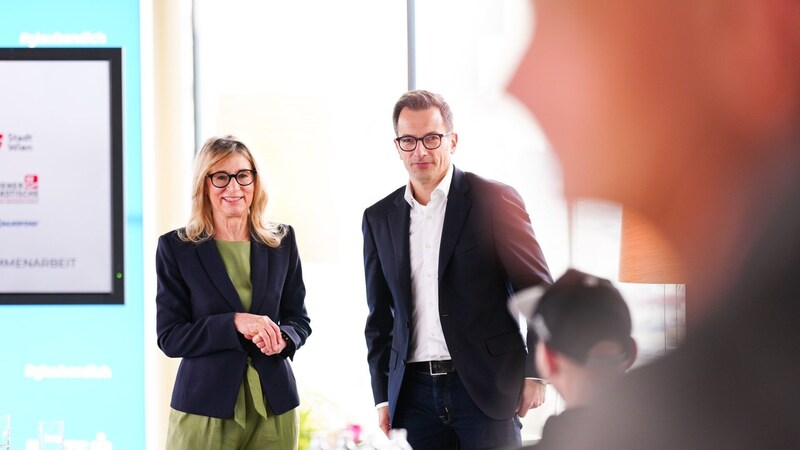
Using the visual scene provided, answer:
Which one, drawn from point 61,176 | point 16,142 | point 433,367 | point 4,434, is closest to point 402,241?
point 433,367

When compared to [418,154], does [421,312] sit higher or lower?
lower

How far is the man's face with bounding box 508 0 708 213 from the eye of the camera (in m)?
0.23

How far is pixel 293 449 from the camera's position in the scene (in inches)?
96.1

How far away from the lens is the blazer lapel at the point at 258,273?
2.41 m

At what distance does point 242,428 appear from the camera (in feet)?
7.75

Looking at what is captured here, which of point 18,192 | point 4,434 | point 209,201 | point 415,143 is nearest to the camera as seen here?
point 415,143

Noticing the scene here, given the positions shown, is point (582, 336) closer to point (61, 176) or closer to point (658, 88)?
point (658, 88)

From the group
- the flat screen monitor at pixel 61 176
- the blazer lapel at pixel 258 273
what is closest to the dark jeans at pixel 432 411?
the blazer lapel at pixel 258 273

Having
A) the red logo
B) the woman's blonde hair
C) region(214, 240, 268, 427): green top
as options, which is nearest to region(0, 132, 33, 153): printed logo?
the red logo

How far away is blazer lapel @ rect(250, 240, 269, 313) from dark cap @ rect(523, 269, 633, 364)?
2.19 meters

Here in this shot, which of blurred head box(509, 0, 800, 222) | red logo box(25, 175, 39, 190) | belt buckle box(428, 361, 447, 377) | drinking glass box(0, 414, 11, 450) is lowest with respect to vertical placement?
drinking glass box(0, 414, 11, 450)

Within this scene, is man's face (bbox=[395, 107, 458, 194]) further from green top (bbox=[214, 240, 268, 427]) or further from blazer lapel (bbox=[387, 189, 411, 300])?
green top (bbox=[214, 240, 268, 427])

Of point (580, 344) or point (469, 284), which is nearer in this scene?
point (580, 344)

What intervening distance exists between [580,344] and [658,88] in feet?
0.26
